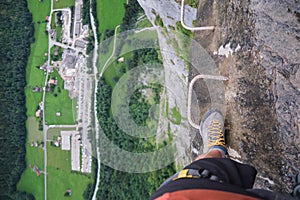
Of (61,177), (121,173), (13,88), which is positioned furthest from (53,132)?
(121,173)

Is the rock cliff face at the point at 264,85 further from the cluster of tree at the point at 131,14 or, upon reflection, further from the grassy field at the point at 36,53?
the grassy field at the point at 36,53

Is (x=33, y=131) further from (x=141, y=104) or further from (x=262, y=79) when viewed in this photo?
(x=262, y=79)

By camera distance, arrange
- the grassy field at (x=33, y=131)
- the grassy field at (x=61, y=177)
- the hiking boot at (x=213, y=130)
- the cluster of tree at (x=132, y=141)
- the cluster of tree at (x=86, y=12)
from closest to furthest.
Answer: the hiking boot at (x=213, y=130)
the cluster of tree at (x=132, y=141)
the cluster of tree at (x=86, y=12)
the grassy field at (x=61, y=177)
the grassy field at (x=33, y=131)

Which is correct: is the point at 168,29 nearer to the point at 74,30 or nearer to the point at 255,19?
the point at 255,19

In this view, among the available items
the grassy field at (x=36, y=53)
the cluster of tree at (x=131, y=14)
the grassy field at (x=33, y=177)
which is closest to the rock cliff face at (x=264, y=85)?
the cluster of tree at (x=131, y=14)

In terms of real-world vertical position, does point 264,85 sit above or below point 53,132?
above

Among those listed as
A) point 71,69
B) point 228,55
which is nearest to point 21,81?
point 71,69
